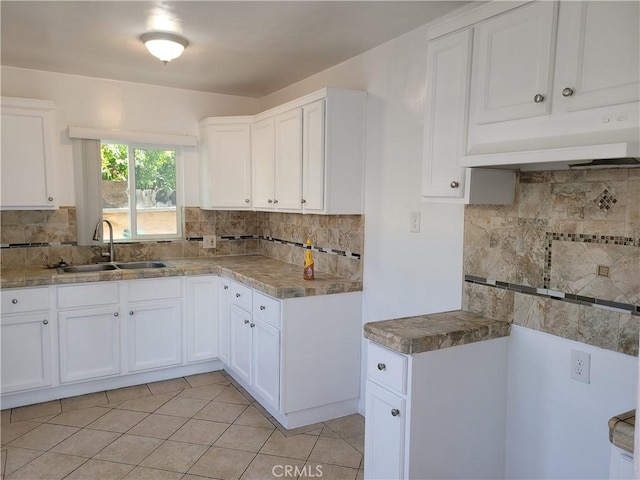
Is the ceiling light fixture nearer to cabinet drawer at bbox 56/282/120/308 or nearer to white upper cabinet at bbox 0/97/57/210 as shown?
white upper cabinet at bbox 0/97/57/210

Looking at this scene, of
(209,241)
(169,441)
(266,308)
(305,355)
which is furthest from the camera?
(209,241)

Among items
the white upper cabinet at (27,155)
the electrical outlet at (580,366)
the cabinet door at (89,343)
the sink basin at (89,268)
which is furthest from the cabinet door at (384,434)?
the white upper cabinet at (27,155)

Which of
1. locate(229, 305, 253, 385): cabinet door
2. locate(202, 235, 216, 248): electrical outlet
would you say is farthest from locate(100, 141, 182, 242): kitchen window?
locate(229, 305, 253, 385): cabinet door

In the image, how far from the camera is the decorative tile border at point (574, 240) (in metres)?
1.68

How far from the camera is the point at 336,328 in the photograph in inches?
119

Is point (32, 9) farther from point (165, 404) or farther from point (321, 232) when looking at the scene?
point (165, 404)

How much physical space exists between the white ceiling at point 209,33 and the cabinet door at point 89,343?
1801mm

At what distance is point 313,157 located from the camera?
9.95 feet

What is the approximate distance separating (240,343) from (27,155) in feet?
6.76

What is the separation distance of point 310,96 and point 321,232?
3.35 feet

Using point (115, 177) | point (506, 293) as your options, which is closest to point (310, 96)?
point (506, 293)

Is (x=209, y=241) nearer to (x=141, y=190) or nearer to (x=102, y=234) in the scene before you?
(x=141, y=190)

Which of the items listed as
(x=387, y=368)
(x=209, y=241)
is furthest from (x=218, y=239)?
(x=387, y=368)

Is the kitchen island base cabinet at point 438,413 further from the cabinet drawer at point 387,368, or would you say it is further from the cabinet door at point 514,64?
the cabinet door at point 514,64
